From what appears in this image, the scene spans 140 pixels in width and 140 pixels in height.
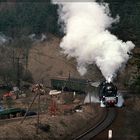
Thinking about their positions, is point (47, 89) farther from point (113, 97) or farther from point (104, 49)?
point (113, 97)

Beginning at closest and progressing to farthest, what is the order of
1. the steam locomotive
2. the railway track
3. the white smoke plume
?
the railway track, the steam locomotive, the white smoke plume

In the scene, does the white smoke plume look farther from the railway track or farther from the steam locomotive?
the railway track

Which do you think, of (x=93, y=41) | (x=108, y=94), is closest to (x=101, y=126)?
(x=108, y=94)

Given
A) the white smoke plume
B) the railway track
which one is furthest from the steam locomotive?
the white smoke plume

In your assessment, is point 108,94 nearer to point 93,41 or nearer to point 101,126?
point 101,126

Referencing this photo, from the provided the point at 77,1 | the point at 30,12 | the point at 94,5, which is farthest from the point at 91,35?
the point at 30,12

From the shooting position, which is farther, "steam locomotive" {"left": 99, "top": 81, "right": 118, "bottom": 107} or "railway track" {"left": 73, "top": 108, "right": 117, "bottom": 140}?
"steam locomotive" {"left": 99, "top": 81, "right": 118, "bottom": 107}
